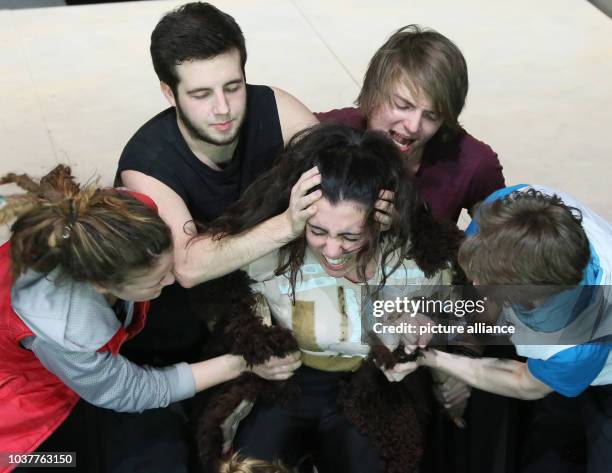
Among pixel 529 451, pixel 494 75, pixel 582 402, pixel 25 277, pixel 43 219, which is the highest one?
pixel 43 219

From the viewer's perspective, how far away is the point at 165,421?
217 cm

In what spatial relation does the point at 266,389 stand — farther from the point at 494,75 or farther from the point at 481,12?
the point at 481,12

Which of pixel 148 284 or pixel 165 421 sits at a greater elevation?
pixel 148 284

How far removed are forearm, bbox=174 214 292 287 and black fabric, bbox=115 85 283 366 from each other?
0.55 ft

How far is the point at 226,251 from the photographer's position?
6.41 feet

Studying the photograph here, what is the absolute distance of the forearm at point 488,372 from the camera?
193cm

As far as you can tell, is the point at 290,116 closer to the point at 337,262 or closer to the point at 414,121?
the point at 414,121

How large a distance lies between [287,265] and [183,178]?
16.3 inches

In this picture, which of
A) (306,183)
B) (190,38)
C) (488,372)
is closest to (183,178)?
(190,38)

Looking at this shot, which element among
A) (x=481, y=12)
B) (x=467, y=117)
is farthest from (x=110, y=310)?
(x=481, y=12)

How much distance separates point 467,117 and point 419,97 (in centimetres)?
158

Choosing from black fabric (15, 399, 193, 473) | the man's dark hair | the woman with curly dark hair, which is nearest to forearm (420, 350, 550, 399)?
the woman with curly dark hair

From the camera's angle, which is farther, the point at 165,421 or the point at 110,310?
the point at 165,421

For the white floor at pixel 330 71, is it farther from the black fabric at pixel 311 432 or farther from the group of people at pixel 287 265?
the black fabric at pixel 311 432
